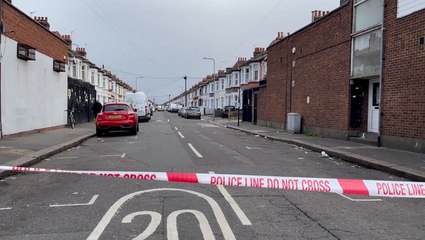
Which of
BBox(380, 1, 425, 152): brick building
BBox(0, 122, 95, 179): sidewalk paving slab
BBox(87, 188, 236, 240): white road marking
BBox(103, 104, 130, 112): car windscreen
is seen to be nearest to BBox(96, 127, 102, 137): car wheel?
BBox(103, 104, 130, 112): car windscreen

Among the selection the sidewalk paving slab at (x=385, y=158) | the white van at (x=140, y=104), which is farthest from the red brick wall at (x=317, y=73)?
the white van at (x=140, y=104)

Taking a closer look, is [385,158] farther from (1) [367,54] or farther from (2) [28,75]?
(2) [28,75]

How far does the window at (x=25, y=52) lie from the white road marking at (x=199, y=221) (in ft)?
41.8

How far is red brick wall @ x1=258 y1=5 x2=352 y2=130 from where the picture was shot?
17.2 m

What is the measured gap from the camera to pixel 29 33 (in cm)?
1747

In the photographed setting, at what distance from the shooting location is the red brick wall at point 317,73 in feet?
56.4

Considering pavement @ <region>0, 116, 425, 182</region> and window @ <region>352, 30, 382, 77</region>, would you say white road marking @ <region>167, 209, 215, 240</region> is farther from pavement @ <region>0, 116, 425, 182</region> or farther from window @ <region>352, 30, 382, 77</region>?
window @ <region>352, 30, 382, 77</region>

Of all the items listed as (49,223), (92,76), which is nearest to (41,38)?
(49,223)

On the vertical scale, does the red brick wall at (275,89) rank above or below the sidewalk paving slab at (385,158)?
above

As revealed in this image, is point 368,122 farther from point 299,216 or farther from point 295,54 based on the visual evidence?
point 299,216

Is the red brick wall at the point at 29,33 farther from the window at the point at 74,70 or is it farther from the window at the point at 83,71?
the window at the point at 83,71

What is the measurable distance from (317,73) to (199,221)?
53.1ft

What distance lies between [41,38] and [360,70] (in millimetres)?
14320

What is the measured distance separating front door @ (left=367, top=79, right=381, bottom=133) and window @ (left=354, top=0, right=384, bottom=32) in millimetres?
2144
